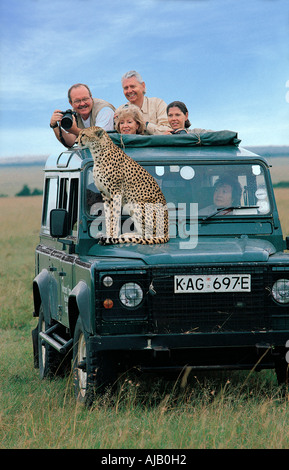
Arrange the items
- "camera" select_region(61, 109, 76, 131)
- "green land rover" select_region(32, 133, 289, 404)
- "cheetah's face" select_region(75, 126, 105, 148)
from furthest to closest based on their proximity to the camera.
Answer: "camera" select_region(61, 109, 76, 131)
"cheetah's face" select_region(75, 126, 105, 148)
"green land rover" select_region(32, 133, 289, 404)

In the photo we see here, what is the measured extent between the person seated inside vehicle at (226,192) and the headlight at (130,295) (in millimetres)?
1479

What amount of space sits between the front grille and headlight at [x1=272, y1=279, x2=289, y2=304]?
0.06 meters

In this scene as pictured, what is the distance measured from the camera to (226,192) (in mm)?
7496

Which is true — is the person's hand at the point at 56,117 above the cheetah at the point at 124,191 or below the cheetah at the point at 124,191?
above

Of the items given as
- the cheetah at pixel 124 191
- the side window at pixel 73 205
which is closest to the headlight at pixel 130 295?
the cheetah at pixel 124 191

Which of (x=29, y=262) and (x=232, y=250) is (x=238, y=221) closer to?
(x=232, y=250)

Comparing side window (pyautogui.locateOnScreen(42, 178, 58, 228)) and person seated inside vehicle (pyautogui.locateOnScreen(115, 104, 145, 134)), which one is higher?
person seated inside vehicle (pyautogui.locateOnScreen(115, 104, 145, 134))

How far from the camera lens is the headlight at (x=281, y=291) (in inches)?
249

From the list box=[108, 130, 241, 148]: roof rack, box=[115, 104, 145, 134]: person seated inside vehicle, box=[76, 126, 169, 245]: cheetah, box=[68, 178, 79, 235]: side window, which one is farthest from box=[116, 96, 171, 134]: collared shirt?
box=[76, 126, 169, 245]: cheetah

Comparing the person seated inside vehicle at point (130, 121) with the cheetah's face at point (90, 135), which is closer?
the cheetah's face at point (90, 135)

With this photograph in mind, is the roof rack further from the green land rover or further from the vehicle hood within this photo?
the vehicle hood

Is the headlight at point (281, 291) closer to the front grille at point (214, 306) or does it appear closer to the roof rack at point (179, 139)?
the front grille at point (214, 306)

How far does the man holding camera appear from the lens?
8.50m

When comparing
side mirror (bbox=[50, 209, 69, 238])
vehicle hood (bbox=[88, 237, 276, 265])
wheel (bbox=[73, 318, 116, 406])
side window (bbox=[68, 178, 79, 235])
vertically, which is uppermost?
side window (bbox=[68, 178, 79, 235])
